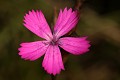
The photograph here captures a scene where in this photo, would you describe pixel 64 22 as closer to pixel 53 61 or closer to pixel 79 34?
pixel 53 61

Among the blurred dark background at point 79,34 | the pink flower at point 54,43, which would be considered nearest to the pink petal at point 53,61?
the pink flower at point 54,43

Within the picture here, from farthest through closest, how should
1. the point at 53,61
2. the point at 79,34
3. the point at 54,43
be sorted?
the point at 79,34
the point at 54,43
the point at 53,61

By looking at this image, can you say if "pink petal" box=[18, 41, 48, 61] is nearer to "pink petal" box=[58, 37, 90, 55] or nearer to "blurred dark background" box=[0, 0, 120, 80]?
"pink petal" box=[58, 37, 90, 55]

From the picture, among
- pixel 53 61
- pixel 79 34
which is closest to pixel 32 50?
pixel 53 61

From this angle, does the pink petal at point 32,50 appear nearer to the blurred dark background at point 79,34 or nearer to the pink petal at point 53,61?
the pink petal at point 53,61

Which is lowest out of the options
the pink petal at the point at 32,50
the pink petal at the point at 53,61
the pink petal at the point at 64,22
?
the pink petal at the point at 53,61

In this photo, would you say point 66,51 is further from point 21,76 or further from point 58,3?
point 58,3
